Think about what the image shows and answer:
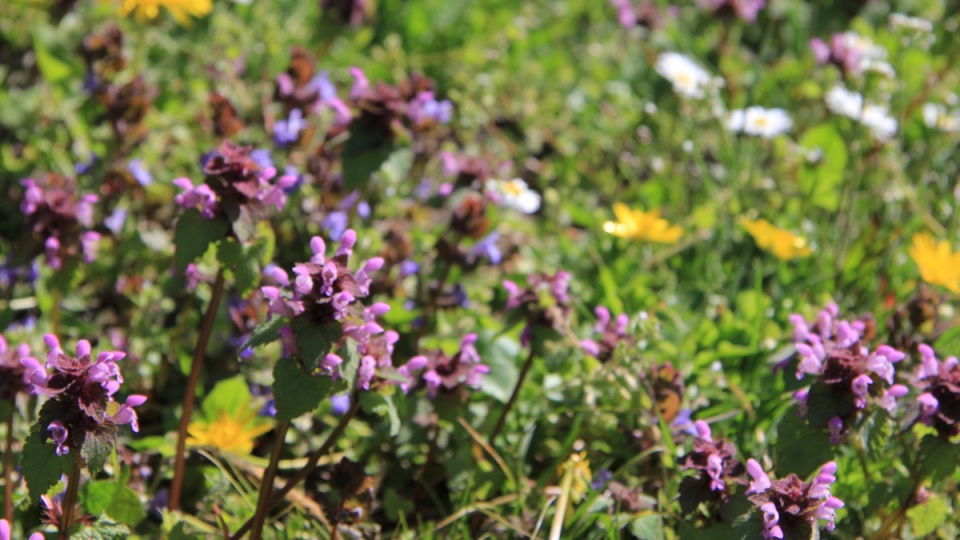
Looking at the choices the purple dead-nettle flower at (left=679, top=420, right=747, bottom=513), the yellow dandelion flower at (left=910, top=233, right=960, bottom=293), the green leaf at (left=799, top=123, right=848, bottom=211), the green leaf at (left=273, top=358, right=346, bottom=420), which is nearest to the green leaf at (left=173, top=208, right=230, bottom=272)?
the green leaf at (left=273, top=358, right=346, bottom=420)

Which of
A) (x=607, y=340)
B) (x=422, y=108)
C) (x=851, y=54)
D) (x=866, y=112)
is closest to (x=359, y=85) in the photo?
(x=422, y=108)

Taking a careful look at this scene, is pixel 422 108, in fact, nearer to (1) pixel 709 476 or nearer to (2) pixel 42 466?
(1) pixel 709 476

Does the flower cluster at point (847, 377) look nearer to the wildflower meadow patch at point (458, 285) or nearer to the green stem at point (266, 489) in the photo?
the wildflower meadow patch at point (458, 285)

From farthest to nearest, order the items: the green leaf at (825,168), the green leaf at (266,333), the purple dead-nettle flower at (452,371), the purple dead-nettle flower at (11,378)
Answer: the green leaf at (825,168)
the purple dead-nettle flower at (452,371)
the purple dead-nettle flower at (11,378)
the green leaf at (266,333)

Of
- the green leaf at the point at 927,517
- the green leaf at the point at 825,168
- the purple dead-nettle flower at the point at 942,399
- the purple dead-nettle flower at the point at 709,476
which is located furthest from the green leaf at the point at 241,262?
the green leaf at the point at 825,168

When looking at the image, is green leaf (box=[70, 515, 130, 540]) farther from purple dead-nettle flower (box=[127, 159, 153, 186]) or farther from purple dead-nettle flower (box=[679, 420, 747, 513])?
purple dead-nettle flower (box=[127, 159, 153, 186])

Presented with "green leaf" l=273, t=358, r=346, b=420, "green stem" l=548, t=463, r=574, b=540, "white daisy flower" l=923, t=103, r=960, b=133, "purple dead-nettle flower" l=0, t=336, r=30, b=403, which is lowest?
"white daisy flower" l=923, t=103, r=960, b=133
